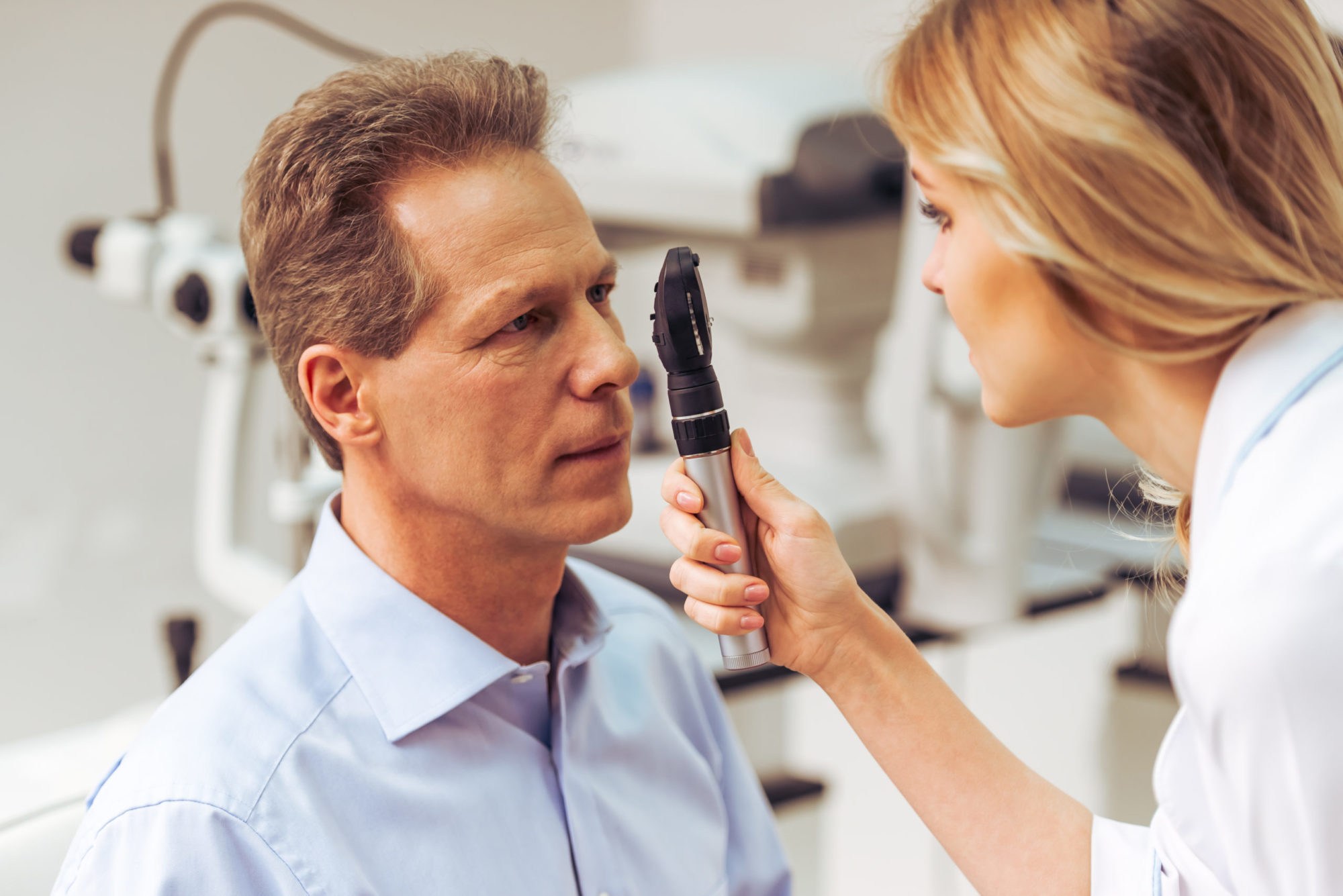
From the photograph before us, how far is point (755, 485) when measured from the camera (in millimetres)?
866

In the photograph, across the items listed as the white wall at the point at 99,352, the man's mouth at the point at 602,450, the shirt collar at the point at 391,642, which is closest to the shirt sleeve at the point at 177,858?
the shirt collar at the point at 391,642

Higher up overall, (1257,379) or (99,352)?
(1257,379)

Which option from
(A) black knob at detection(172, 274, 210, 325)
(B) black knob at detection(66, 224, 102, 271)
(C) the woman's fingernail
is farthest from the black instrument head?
(B) black knob at detection(66, 224, 102, 271)

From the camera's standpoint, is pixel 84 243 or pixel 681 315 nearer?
pixel 681 315

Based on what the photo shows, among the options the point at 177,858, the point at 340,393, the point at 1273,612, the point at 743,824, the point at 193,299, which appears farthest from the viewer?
the point at 193,299

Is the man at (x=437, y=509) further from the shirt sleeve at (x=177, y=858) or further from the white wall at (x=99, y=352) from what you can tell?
the white wall at (x=99, y=352)

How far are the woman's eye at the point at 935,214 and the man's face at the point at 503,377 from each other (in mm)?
257

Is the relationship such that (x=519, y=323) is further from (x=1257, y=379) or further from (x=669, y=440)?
(x=669, y=440)

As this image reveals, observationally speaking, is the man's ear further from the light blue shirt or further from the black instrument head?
the black instrument head

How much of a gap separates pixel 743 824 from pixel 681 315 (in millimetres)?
589

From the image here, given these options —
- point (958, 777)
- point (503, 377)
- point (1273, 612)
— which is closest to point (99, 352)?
→ point (503, 377)

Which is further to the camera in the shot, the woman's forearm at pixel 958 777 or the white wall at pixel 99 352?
the white wall at pixel 99 352

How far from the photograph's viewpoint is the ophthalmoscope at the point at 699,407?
30.3 inches

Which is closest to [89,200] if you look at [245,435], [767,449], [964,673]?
[245,435]
